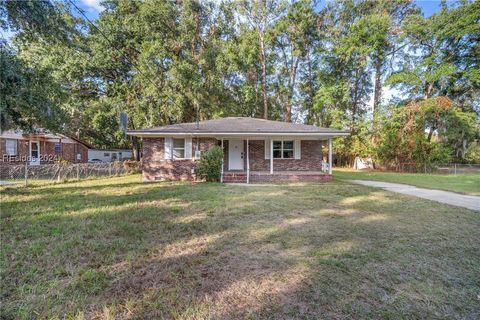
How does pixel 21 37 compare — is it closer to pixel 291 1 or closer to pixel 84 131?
pixel 291 1

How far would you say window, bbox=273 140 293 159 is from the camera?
13.9 meters

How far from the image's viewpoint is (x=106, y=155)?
29.0 m

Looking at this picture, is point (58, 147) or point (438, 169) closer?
point (438, 169)

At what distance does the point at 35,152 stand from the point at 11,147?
2.04 metres

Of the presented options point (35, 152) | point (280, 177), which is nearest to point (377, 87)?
point (280, 177)

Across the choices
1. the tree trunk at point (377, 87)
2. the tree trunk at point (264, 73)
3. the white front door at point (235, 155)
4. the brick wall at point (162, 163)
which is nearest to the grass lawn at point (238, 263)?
the brick wall at point (162, 163)

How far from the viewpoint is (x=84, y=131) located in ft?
101

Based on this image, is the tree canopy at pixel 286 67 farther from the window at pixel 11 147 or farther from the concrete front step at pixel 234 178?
the concrete front step at pixel 234 178

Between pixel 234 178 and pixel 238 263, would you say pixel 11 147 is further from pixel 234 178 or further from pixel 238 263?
pixel 238 263

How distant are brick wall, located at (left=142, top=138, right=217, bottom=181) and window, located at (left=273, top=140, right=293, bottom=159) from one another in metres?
3.78

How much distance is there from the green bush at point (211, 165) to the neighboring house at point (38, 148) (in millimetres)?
10716

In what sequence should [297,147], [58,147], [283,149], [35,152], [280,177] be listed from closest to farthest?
1. [280,177]
2. [297,147]
3. [283,149]
4. [35,152]
5. [58,147]

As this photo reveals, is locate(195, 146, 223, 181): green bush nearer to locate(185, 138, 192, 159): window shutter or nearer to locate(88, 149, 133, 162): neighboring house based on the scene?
locate(185, 138, 192, 159): window shutter

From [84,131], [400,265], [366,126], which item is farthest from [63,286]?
[84,131]
